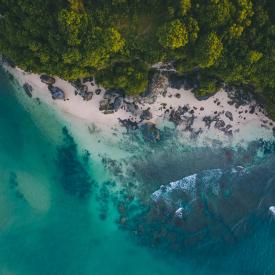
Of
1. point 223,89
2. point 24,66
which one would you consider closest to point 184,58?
point 223,89

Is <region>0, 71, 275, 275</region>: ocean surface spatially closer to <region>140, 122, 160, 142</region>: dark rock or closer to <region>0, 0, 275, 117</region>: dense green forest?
<region>140, 122, 160, 142</region>: dark rock

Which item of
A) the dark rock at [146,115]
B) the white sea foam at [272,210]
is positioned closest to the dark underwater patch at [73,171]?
the dark rock at [146,115]

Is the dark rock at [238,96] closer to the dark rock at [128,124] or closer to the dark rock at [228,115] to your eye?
the dark rock at [228,115]

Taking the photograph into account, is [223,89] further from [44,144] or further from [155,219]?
[44,144]

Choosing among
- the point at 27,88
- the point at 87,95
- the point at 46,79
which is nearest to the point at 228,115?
the point at 87,95

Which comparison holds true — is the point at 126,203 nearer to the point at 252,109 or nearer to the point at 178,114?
the point at 178,114

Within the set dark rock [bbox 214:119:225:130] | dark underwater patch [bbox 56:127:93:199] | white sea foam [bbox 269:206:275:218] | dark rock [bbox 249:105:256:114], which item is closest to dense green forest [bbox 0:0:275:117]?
dark rock [bbox 249:105:256:114]
